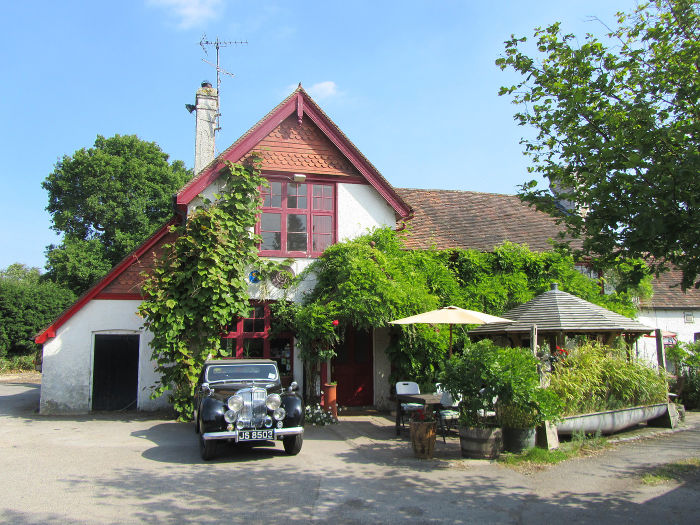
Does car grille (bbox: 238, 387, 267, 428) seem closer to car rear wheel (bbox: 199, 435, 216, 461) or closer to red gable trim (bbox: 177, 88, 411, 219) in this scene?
car rear wheel (bbox: 199, 435, 216, 461)

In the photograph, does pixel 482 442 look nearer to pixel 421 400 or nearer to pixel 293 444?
pixel 421 400

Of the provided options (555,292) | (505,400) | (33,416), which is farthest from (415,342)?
(33,416)

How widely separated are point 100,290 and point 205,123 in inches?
253

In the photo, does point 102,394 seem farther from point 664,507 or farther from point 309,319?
point 664,507

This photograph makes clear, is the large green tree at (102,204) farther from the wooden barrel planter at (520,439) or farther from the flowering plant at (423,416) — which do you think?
the wooden barrel planter at (520,439)

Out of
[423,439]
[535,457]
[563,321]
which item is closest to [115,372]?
[423,439]

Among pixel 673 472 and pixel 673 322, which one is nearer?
pixel 673 472

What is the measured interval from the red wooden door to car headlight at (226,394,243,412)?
5846 mm

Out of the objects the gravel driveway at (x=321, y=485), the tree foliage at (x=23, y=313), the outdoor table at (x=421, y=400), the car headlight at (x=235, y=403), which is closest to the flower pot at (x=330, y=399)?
the gravel driveway at (x=321, y=485)

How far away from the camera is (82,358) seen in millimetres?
13047

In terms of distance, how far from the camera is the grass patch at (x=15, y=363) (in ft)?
85.4

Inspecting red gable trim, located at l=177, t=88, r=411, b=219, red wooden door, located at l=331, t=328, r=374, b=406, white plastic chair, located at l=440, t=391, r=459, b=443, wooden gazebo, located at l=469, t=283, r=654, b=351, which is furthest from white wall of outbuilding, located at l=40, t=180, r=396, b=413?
wooden gazebo, located at l=469, t=283, r=654, b=351

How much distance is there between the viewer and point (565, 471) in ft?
24.3

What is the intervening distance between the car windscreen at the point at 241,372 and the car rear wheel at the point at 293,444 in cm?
141
